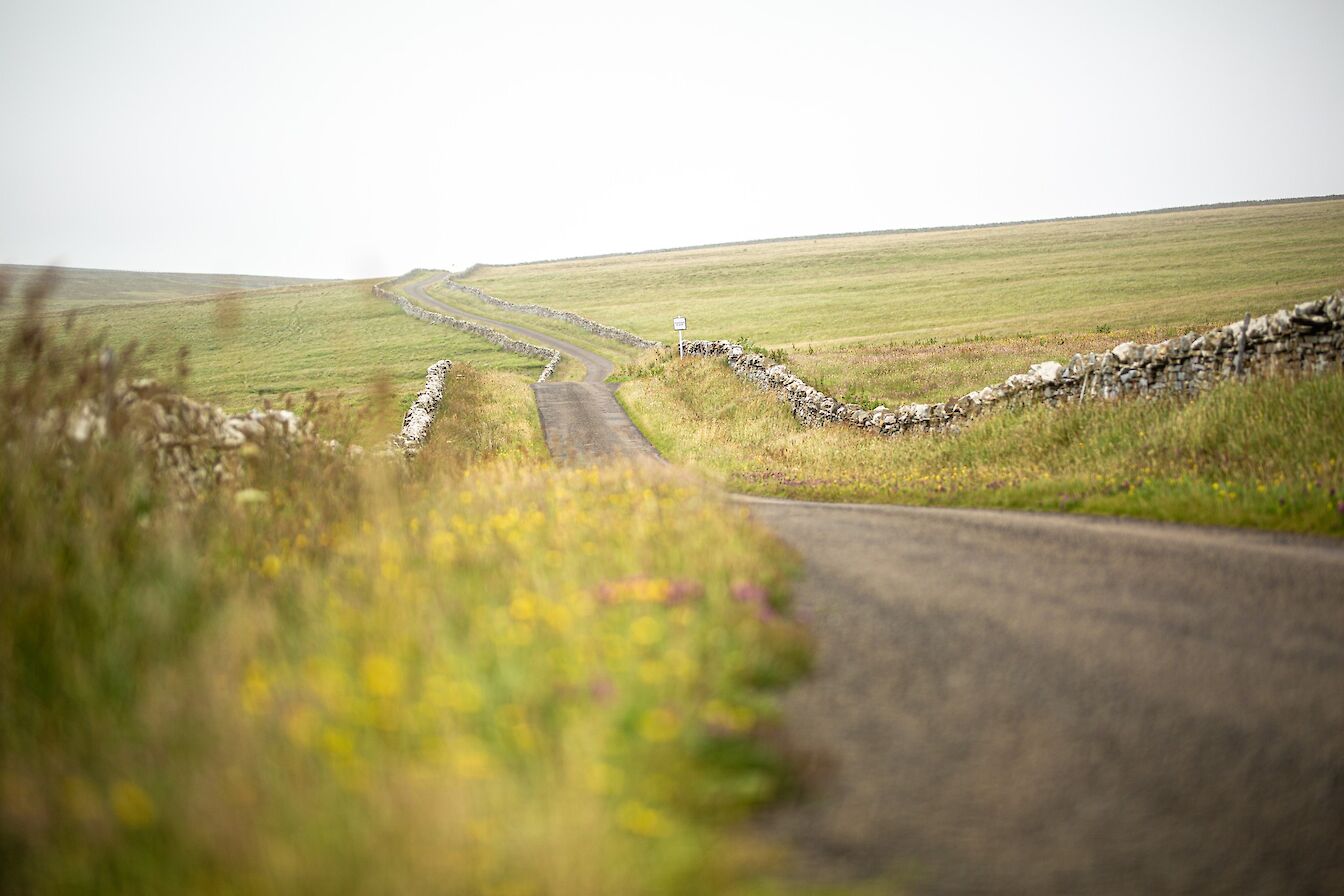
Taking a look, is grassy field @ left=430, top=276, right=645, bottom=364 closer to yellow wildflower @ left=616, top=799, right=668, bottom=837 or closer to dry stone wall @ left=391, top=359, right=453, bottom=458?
dry stone wall @ left=391, top=359, right=453, bottom=458

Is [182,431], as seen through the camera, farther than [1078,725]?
Yes

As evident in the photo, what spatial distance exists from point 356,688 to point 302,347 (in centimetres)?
6378

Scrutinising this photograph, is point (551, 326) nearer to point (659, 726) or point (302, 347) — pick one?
point (302, 347)

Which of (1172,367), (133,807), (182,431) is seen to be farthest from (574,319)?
(133,807)

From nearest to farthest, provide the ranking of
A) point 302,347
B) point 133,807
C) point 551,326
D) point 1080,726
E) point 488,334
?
1. point 133,807
2. point 1080,726
3. point 302,347
4. point 488,334
5. point 551,326

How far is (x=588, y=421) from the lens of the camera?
28.6 m

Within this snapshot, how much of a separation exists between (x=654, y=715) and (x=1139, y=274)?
70113 mm

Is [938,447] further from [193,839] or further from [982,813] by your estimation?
[193,839]

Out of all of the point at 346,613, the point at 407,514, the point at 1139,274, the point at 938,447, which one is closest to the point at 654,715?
the point at 346,613

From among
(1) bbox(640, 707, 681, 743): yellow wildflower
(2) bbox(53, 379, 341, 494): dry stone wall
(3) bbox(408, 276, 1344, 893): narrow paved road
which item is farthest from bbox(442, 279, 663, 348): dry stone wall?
(1) bbox(640, 707, 681, 743): yellow wildflower

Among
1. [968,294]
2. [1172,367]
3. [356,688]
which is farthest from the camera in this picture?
[968,294]

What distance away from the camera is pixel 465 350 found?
5616 centimetres

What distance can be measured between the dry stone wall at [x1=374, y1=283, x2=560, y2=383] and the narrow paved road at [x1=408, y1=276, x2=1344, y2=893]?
35.5m

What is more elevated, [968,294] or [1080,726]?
[968,294]
